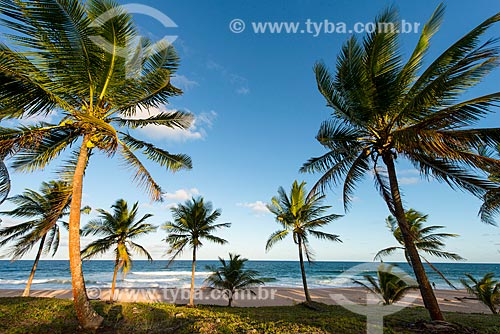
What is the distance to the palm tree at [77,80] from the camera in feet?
17.5

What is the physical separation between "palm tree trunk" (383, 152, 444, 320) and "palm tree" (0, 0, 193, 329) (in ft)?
20.5

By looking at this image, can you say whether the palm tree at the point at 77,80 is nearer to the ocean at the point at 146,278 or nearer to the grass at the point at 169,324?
the grass at the point at 169,324

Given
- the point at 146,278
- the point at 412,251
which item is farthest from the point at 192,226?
the point at 146,278

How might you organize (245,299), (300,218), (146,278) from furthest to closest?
(146,278) → (245,299) → (300,218)

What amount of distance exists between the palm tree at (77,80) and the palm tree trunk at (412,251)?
20.5ft

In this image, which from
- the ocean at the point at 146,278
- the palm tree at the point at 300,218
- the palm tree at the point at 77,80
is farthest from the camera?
the ocean at the point at 146,278

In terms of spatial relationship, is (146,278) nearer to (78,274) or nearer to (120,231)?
(120,231)

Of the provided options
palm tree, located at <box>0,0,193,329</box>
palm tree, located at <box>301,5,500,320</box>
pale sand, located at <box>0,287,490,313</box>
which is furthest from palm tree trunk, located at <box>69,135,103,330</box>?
pale sand, located at <box>0,287,490,313</box>

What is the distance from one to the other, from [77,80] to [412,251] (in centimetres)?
897

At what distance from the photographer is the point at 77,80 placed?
6.28 m

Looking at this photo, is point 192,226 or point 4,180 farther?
point 192,226

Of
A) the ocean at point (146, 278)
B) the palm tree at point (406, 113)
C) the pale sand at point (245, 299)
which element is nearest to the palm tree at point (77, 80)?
the palm tree at point (406, 113)

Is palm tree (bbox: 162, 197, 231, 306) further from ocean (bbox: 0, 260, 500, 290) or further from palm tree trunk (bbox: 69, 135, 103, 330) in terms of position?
palm tree trunk (bbox: 69, 135, 103, 330)

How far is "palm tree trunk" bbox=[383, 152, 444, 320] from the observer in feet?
19.6
